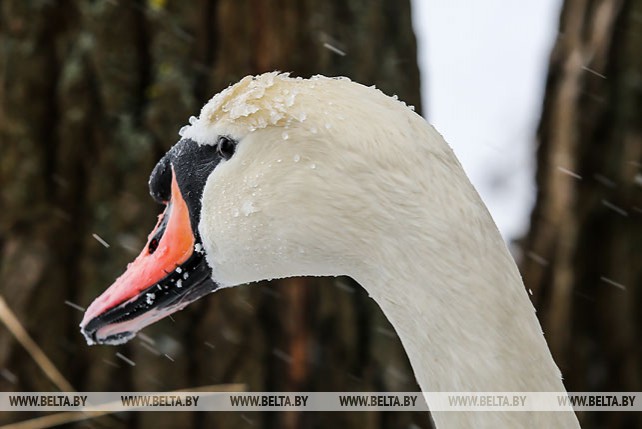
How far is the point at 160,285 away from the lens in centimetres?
164

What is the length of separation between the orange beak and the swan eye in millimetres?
145

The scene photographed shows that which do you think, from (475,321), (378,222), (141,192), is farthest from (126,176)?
(475,321)

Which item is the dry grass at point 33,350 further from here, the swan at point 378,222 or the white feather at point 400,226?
the white feather at point 400,226

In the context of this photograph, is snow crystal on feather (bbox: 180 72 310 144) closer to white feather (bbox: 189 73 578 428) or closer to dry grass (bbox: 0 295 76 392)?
white feather (bbox: 189 73 578 428)

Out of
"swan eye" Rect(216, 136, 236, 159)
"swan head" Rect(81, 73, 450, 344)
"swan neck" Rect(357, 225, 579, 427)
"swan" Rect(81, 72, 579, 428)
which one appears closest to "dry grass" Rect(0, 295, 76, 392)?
"swan head" Rect(81, 73, 450, 344)

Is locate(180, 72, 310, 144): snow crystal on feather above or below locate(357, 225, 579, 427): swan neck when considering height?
above

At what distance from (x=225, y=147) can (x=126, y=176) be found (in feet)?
3.74

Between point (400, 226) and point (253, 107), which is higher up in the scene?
point (253, 107)

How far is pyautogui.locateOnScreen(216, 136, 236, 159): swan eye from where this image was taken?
152 cm

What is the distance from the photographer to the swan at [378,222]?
1.31 metres

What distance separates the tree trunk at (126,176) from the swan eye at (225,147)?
Result: 1.05m

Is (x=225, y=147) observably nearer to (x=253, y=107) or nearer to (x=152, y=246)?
(x=253, y=107)

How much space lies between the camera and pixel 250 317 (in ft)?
8.46

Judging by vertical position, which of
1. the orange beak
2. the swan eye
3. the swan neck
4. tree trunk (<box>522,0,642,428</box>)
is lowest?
tree trunk (<box>522,0,642,428</box>)
